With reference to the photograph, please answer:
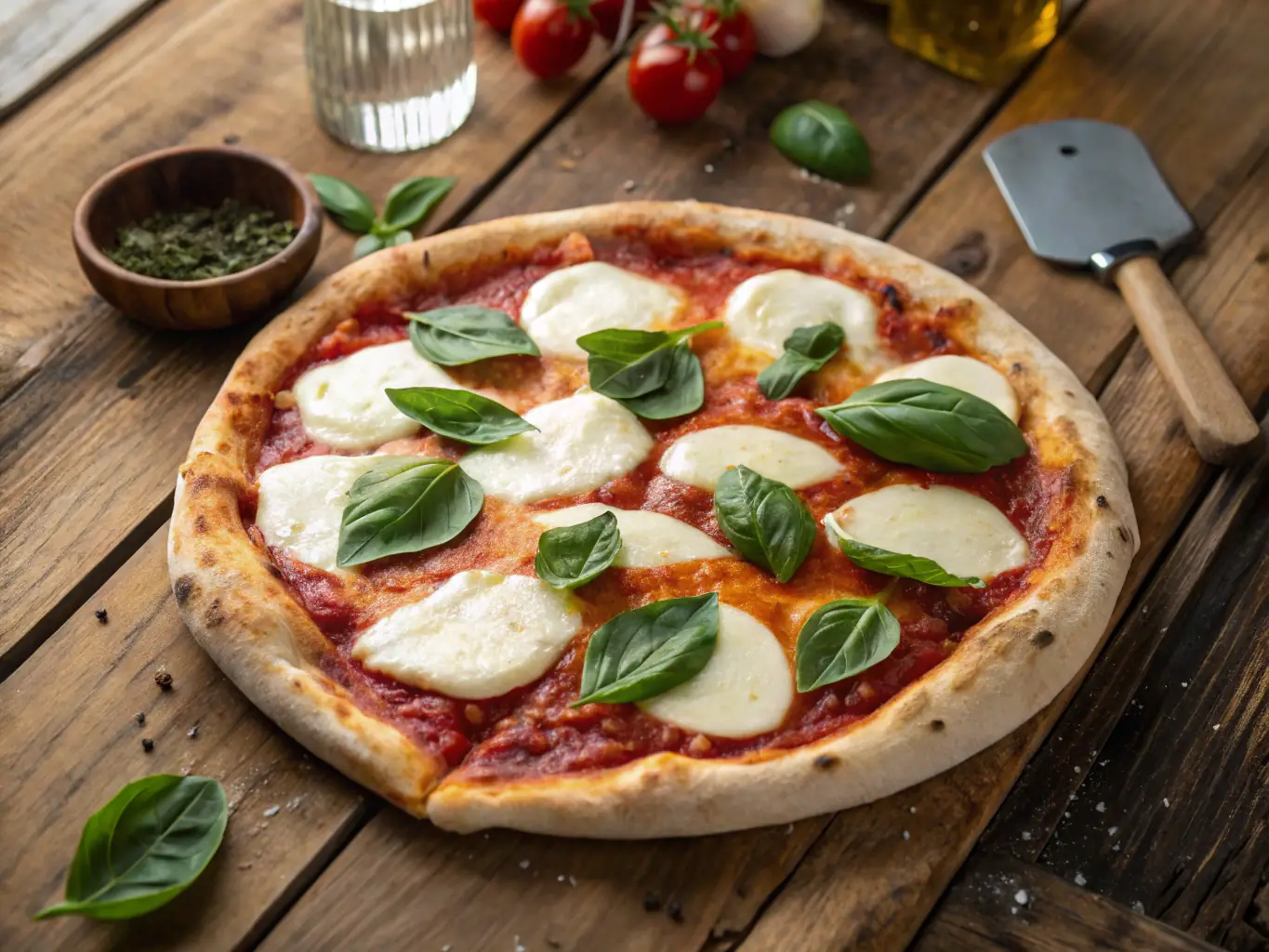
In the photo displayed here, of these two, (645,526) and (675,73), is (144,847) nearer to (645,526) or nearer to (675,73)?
(645,526)

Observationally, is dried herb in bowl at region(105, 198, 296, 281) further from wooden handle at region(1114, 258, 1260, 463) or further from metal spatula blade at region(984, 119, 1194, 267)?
wooden handle at region(1114, 258, 1260, 463)

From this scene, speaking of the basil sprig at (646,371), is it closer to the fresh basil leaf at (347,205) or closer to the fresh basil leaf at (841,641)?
the fresh basil leaf at (841,641)

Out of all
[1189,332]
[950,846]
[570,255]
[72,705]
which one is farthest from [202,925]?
[1189,332]

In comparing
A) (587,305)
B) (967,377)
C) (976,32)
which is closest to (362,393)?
(587,305)

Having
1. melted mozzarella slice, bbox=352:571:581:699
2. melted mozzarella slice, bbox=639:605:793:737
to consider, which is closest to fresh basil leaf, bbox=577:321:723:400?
melted mozzarella slice, bbox=352:571:581:699

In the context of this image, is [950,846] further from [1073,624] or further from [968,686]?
[1073,624]

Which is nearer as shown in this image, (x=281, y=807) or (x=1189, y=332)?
(x=281, y=807)
